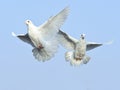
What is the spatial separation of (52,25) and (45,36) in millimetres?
412

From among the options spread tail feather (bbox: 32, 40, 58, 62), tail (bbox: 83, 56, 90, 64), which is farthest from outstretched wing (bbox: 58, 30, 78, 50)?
spread tail feather (bbox: 32, 40, 58, 62)

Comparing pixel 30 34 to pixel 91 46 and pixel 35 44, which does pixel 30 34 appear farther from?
pixel 91 46

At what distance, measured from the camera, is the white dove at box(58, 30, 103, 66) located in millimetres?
26656

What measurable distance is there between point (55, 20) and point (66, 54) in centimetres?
154

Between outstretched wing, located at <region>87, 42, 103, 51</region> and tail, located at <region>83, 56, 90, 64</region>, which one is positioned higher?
outstretched wing, located at <region>87, 42, 103, 51</region>

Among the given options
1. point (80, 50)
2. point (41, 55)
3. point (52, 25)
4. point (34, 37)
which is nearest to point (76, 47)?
point (80, 50)

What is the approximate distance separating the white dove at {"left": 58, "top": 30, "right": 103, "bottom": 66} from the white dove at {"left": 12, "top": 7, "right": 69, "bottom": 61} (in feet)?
3.81

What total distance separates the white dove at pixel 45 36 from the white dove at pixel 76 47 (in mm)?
1161

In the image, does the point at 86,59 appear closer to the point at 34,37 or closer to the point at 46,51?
the point at 46,51

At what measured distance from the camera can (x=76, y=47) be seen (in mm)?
27156

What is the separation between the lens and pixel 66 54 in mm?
26859

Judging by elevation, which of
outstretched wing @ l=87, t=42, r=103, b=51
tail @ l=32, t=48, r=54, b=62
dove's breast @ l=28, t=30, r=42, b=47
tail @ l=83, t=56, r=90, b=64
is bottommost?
tail @ l=32, t=48, r=54, b=62

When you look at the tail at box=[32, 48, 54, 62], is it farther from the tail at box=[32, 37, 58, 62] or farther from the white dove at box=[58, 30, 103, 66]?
the white dove at box=[58, 30, 103, 66]

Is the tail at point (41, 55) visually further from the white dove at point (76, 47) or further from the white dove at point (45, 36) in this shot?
the white dove at point (76, 47)
